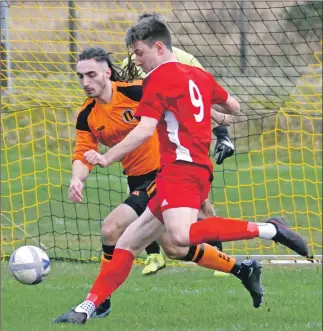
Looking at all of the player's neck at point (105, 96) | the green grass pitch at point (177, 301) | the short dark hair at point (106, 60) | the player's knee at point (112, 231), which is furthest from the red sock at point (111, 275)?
the short dark hair at point (106, 60)

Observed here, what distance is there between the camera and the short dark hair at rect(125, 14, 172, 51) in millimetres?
5984

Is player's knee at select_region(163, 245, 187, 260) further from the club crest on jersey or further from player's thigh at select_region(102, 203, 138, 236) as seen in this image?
the club crest on jersey

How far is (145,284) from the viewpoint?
795 cm

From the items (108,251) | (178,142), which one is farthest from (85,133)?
(178,142)

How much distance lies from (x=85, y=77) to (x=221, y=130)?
3.38 ft

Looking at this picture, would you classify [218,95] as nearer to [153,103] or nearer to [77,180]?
[153,103]

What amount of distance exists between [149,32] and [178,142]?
666 mm

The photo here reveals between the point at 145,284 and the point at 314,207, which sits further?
the point at 314,207

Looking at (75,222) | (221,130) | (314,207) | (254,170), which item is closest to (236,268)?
(221,130)

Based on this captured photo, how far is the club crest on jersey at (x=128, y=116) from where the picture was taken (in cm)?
704

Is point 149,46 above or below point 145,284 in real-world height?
above

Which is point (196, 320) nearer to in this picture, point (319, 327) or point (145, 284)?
point (319, 327)

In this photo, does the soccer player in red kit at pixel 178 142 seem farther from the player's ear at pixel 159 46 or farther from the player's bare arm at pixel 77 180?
the player's bare arm at pixel 77 180

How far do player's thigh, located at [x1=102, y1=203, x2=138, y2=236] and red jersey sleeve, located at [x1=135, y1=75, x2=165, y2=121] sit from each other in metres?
1.11
